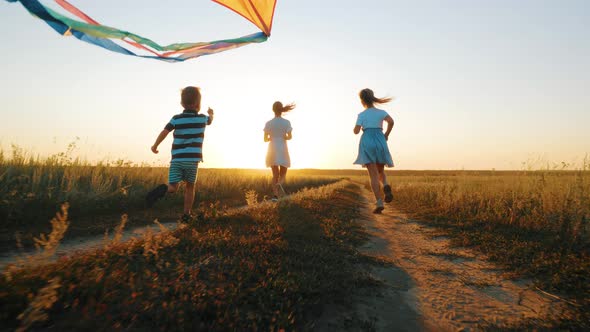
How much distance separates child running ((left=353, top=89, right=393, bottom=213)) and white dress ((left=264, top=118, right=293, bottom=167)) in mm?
2284

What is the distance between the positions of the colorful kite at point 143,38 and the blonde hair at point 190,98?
5.83ft

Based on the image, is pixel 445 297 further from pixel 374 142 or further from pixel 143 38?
pixel 374 142

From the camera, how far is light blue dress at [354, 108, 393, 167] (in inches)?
311

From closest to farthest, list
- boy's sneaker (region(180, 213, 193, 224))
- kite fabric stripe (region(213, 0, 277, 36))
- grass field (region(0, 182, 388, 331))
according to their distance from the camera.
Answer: grass field (region(0, 182, 388, 331)) < kite fabric stripe (region(213, 0, 277, 36)) < boy's sneaker (region(180, 213, 193, 224))

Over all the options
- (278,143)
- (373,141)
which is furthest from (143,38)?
(278,143)

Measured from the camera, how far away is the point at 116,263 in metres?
2.85

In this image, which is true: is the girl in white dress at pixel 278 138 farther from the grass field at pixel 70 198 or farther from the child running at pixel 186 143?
the child running at pixel 186 143

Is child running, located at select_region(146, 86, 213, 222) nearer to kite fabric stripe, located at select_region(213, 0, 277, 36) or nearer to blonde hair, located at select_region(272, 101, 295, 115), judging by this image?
kite fabric stripe, located at select_region(213, 0, 277, 36)

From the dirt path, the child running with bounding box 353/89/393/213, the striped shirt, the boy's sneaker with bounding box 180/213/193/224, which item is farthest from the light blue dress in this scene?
the boy's sneaker with bounding box 180/213/193/224

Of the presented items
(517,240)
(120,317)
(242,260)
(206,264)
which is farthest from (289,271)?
(517,240)

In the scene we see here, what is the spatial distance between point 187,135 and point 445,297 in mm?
4431

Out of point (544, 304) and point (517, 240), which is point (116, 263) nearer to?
point (544, 304)

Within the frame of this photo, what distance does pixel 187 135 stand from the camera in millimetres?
5473

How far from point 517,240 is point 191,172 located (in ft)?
17.5
